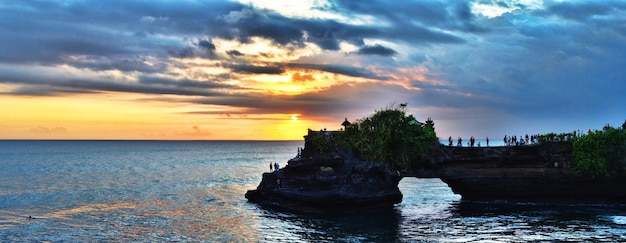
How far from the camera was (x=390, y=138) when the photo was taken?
1859 inches

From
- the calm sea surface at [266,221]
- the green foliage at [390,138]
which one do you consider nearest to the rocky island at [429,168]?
the green foliage at [390,138]

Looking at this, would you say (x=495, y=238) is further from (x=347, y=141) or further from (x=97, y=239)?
(x=97, y=239)

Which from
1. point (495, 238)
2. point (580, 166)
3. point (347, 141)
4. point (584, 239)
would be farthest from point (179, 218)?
point (580, 166)

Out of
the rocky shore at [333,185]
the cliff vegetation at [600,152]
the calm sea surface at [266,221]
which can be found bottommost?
the calm sea surface at [266,221]

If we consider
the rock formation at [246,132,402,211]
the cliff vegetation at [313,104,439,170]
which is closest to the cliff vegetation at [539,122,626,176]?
the cliff vegetation at [313,104,439,170]

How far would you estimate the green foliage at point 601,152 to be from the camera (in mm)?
43781

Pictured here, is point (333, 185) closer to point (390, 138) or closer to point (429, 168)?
point (390, 138)

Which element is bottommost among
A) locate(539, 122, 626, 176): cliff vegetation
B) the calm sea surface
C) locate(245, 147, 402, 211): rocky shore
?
the calm sea surface

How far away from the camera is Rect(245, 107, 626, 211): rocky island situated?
4419cm

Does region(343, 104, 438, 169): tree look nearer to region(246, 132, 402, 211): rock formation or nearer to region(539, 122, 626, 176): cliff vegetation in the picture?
region(246, 132, 402, 211): rock formation

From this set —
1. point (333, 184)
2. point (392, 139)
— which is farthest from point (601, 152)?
point (333, 184)

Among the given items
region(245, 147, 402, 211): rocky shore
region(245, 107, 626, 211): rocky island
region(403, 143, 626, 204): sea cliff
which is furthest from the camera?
region(403, 143, 626, 204): sea cliff

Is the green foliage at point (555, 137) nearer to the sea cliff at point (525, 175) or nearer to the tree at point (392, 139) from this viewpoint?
the sea cliff at point (525, 175)

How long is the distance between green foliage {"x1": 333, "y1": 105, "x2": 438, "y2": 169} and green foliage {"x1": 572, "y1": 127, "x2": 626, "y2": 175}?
13.2 m
